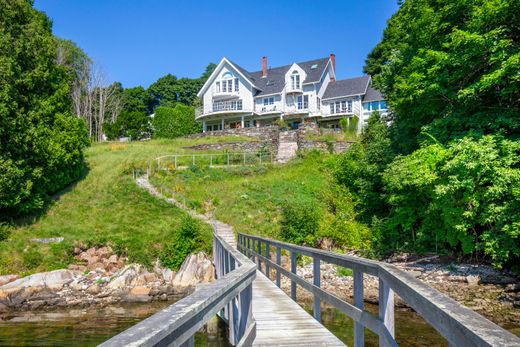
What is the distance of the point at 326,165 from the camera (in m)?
31.3

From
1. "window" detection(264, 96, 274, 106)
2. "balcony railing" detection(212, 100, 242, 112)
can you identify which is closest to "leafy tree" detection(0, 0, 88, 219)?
"balcony railing" detection(212, 100, 242, 112)

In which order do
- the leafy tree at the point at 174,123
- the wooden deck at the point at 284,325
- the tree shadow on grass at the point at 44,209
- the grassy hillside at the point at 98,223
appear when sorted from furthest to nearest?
the leafy tree at the point at 174,123 → the tree shadow on grass at the point at 44,209 → the grassy hillside at the point at 98,223 → the wooden deck at the point at 284,325

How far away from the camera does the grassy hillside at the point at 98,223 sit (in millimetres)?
19219

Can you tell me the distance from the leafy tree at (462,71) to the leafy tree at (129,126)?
135 ft

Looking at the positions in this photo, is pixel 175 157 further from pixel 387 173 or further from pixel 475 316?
pixel 475 316

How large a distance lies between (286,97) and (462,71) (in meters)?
34.7

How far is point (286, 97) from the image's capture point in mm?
49281

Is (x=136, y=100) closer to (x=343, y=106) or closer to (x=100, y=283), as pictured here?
(x=343, y=106)

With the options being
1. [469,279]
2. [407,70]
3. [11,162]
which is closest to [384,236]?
[469,279]

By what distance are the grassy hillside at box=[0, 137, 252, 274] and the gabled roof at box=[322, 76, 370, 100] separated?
1071 inches

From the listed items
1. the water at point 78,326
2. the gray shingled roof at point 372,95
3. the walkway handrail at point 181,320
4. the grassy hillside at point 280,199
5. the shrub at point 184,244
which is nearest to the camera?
the walkway handrail at point 181,320

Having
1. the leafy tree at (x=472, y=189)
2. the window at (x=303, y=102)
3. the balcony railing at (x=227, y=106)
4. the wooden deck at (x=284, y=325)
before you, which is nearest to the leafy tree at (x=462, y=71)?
the leafy tree at (x=472, y=189)

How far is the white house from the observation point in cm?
4819

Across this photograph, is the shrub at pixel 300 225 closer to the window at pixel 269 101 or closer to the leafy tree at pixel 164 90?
the window at pixel 269 101
